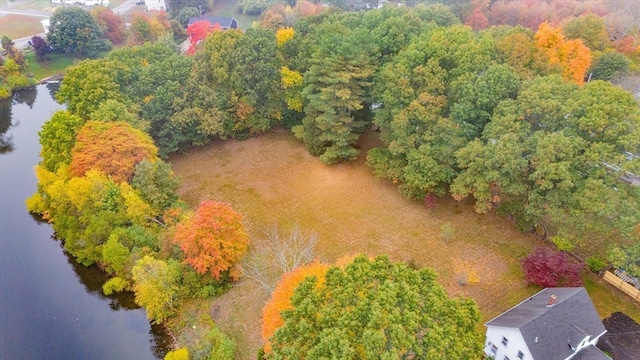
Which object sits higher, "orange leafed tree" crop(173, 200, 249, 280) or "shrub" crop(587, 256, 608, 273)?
"orange leafed tree" crop(173, 200, 249, 280)

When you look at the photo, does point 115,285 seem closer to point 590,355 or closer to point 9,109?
point 590,355

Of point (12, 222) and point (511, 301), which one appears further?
point (12, 222)

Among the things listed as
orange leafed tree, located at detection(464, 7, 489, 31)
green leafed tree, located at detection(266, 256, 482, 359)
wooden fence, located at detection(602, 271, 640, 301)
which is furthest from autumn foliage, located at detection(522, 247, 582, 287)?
orange leafed tree, located at detection(464, 7, 489, 31)

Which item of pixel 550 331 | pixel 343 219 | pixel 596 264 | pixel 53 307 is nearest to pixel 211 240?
pixel 343 219

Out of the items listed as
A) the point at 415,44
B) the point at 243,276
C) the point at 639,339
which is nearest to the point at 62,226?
the point at 243,276

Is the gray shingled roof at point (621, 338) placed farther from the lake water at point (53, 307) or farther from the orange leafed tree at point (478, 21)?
the orange leafed tree at point (478, 21)

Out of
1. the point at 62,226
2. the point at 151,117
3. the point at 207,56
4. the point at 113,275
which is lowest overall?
the point at 113,275

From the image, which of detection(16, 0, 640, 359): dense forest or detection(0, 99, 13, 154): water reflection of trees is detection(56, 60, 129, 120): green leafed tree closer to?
detection(16, 0, 640, 359): dense forest

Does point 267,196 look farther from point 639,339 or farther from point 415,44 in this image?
point 639,339
